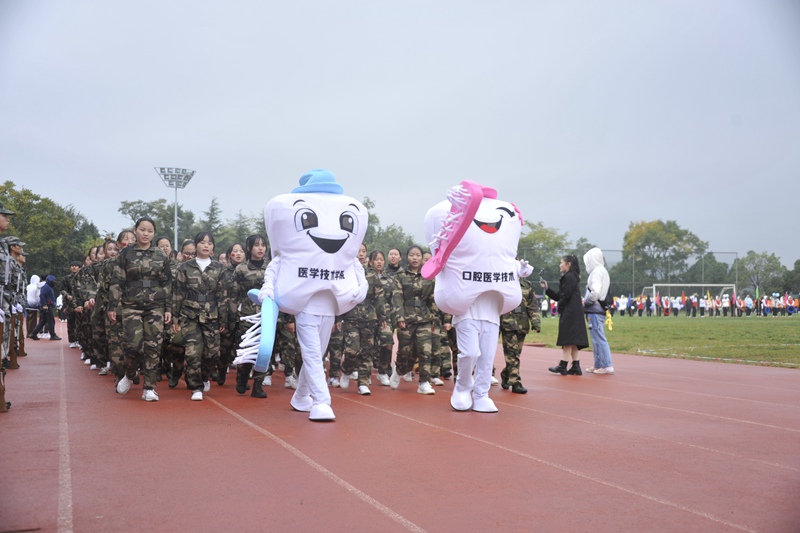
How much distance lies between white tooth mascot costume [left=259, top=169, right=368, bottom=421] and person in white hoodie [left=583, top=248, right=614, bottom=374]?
245 inches

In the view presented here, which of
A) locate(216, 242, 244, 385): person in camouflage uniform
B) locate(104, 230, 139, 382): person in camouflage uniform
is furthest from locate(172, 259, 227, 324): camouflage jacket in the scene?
locate(104, 230, 139, 382): person in camouflage uniform

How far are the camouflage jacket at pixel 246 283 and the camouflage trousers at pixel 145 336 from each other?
1371 millimetres

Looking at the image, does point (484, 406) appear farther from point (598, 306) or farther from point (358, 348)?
point (598, 306)

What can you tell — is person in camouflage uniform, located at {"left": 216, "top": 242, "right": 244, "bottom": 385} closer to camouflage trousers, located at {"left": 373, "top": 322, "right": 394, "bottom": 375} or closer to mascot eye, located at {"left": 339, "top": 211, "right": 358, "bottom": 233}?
camouflage trousers, located at {"left": 373, "top": 322, "right": 394, "bottom": 375}

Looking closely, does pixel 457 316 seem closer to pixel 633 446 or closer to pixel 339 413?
pixel 339 413

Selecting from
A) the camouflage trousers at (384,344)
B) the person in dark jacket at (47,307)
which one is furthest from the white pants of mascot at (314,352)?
the person in dark jacket at (47,307)

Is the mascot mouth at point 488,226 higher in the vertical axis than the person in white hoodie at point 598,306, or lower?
higher

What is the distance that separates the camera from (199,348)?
9242mm

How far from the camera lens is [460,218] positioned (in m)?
7.69

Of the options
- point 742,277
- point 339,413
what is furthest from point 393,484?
point 742,277

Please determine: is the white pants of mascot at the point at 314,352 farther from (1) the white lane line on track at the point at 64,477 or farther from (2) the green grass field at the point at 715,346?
(2) the green grass field at the point at 715,346

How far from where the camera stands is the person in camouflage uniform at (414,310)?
977 cm

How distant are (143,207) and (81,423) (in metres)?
62.0

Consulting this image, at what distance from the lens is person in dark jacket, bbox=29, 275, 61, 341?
66.0 feet
